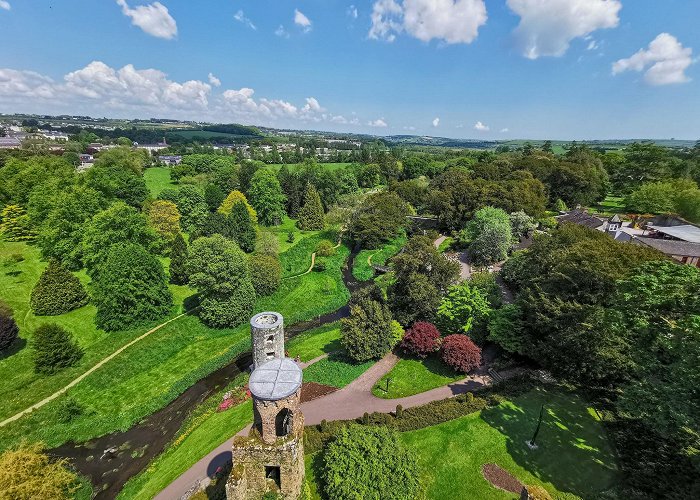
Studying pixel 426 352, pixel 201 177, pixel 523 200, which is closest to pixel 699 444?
pixel 426 352

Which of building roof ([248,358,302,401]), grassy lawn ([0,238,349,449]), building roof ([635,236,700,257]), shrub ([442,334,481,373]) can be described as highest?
building roof ([248,358,302,401])

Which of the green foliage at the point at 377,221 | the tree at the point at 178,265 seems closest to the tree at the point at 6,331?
the tree at the point at 178,265

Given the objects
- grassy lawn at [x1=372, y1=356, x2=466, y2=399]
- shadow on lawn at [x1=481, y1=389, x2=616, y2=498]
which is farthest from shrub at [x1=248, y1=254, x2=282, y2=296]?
shadow on lawn at [x1=481, y1=389, x2=616, y2=498]

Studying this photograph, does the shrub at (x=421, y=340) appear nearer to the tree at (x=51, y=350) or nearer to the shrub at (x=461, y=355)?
the shrub at (x=461, y=355)

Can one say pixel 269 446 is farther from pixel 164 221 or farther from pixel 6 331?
pixel 164 221

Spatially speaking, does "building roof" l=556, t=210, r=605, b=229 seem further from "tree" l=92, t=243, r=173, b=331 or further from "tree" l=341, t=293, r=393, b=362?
"tree" l=92, t=243, r=173, b=331

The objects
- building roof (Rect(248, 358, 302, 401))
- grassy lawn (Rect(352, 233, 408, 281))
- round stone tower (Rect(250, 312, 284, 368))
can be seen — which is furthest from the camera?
grassy lawn (Rect(352, 233, 408, 281))
